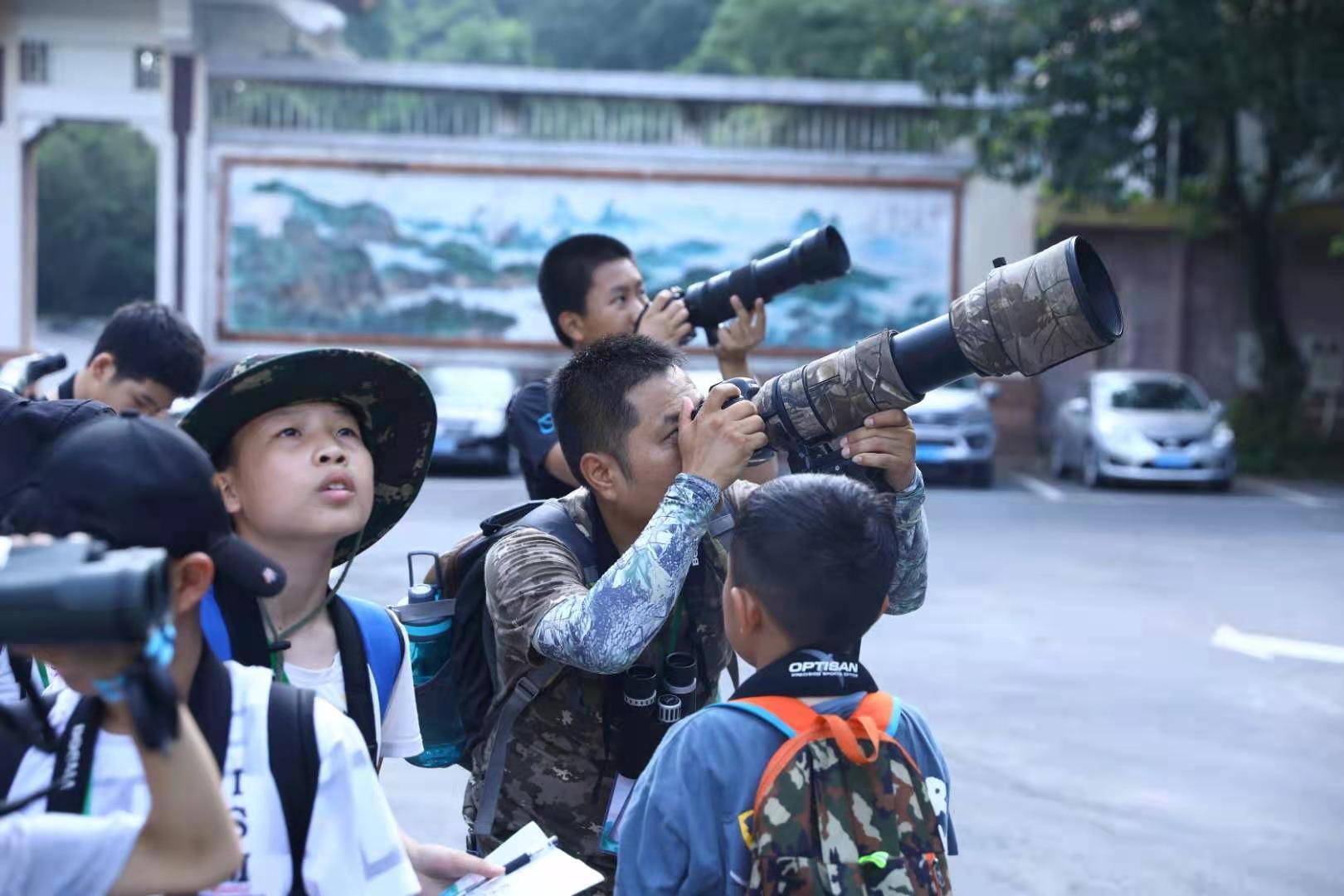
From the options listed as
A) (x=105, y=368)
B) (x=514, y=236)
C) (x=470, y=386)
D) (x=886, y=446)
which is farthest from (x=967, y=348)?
(x=514, y=236)

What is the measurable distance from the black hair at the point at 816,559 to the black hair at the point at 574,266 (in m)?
1.90

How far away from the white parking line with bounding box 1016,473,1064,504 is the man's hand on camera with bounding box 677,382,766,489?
12.5 metres

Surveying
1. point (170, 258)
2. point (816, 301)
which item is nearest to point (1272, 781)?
point (816, 301)

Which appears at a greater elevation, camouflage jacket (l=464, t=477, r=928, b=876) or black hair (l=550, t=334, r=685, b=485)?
black hair (l=550, t=334, r=685, b=485)

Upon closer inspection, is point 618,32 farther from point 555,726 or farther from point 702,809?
point 702,809

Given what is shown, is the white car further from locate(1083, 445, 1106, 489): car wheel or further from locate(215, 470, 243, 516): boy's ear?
locate(215, 470, 243, 516): boy's ear

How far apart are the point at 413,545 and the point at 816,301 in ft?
32.0

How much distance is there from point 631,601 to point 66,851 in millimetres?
951

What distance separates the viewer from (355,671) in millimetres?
2162

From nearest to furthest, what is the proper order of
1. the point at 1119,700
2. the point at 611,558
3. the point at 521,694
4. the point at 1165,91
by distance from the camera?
the point at 521,694 → the point at 611,558 → the point at 1119,700 → the point at 1165,91

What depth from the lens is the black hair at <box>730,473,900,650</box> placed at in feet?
6.61

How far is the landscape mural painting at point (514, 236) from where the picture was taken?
1911cm

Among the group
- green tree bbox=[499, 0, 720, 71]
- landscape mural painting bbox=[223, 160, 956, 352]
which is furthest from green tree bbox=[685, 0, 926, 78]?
green tree bbox=[499, 0, 720, 71]

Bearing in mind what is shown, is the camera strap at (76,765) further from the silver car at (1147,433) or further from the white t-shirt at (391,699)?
the silver car at (1147,433)
